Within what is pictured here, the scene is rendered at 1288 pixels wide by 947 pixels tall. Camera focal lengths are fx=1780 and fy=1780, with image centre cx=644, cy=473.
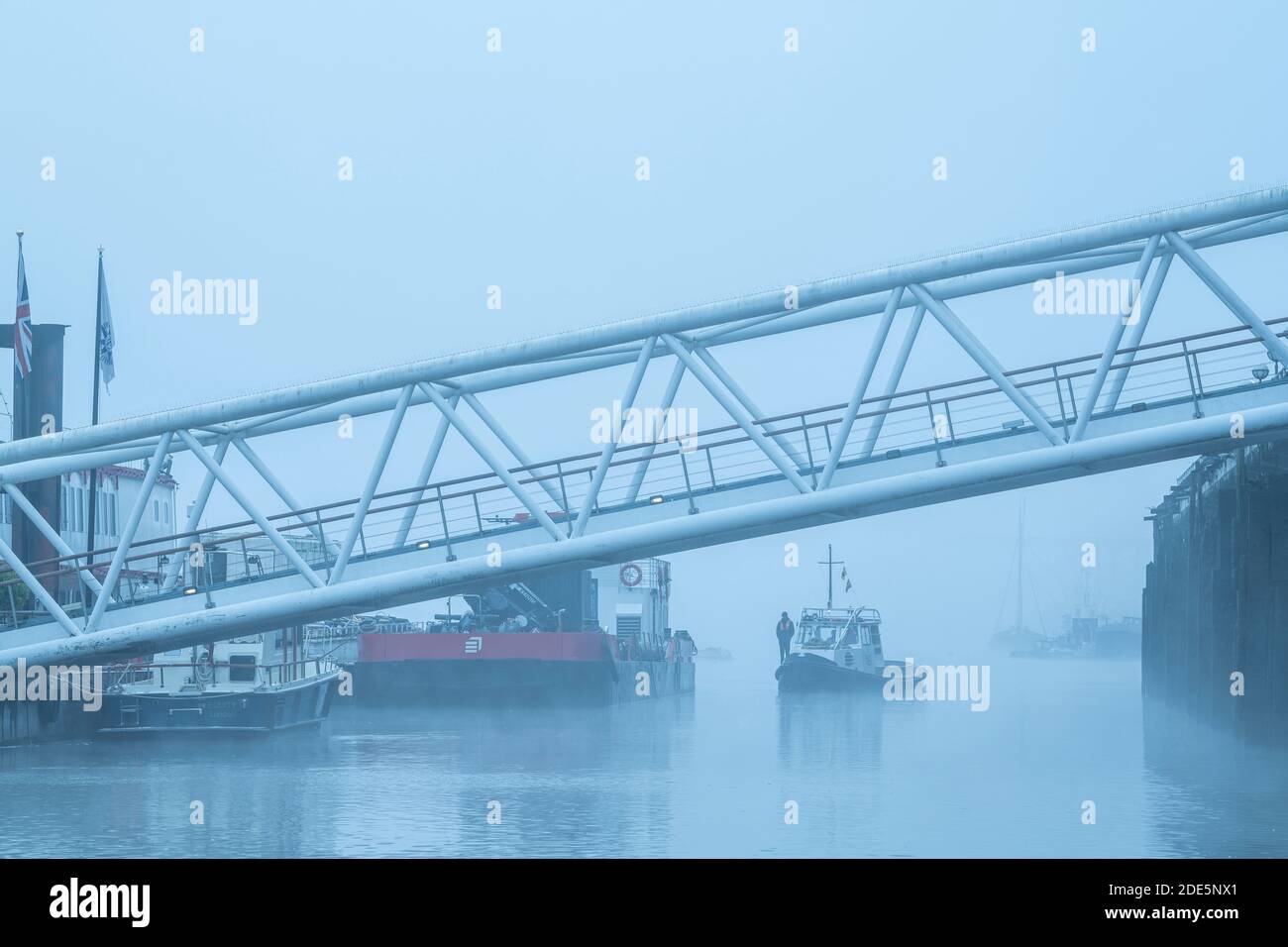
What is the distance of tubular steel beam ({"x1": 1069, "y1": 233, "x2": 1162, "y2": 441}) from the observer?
2055 centimetres

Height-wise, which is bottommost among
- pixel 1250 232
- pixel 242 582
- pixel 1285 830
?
pixel 1285 830

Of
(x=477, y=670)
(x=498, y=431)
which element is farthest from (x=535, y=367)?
(x=477, y=670)

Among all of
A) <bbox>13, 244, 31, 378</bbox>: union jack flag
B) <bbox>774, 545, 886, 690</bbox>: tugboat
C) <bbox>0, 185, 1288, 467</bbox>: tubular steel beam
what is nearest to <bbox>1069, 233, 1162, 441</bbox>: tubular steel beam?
<bbox>0, 185, 1288, 467</bbox>: tubular steel beam

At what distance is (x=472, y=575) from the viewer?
22469 millimetres

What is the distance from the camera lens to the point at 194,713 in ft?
118

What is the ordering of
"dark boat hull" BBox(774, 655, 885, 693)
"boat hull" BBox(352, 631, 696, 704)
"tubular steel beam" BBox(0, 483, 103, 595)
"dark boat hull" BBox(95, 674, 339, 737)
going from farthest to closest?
"dark boat hull" BBox(774, 655, 885, 693) < "boat hull" BBox(352, 631, 696, 704) < "dark boat hull" BBox(95, 674, 339, 737) < "tubular steel beam" BBox(0, 483, 103, 595)

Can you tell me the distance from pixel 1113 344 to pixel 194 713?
22.2m

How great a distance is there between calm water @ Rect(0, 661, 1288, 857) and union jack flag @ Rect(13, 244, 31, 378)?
22.4 ft

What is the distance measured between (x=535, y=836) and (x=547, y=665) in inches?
1224

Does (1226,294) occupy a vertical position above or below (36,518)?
above

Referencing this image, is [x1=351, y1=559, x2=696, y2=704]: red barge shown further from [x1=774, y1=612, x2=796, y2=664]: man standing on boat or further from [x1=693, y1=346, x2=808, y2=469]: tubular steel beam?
[x1=693, y1=346, x2=808, y2=469]: tubular steel beam

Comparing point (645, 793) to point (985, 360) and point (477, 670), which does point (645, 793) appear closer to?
point (985, 360)
